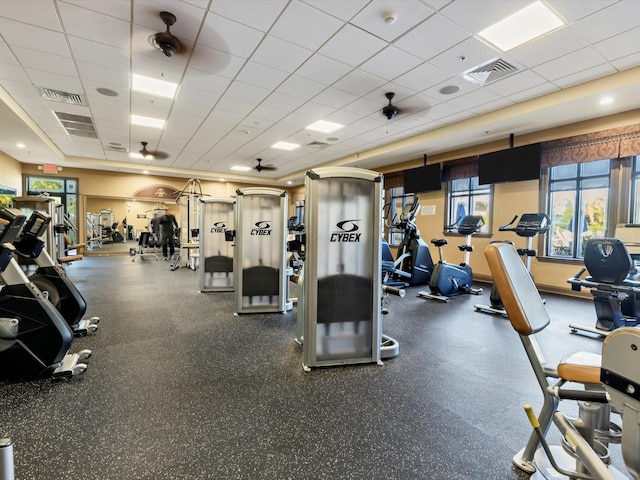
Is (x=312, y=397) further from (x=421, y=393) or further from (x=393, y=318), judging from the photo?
(x=393, y=318)

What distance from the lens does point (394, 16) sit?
10.1 ft

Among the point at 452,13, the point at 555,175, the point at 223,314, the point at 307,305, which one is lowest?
the point at 223,314

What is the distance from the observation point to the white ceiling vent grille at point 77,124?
6219 millimetres

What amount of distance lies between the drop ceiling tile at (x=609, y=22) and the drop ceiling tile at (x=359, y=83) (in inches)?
88.7

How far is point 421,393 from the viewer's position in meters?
2.35

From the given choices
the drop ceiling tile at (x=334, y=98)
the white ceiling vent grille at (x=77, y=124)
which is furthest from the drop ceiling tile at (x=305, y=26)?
the white ceiling vent grille at (x=77, y=124)

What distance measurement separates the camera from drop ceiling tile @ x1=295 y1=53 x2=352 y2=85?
157 inches

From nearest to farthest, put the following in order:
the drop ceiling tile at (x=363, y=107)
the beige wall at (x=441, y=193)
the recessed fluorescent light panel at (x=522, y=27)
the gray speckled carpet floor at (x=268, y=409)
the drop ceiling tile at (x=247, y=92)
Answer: the gray speckled carpet floor at (x=268, y=409), the recessed fluorescent light panel at (x=522, y=27), the drop ceiling tile at (x=247, y=92), the drop ceiling tile at (x=363, y=107), the beige wall at (x=441, y=193)

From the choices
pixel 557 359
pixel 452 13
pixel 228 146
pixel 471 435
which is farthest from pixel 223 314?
pixel 228 146

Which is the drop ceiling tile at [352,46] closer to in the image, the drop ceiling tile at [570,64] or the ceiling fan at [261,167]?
the drop ceiling tile at [570,64]

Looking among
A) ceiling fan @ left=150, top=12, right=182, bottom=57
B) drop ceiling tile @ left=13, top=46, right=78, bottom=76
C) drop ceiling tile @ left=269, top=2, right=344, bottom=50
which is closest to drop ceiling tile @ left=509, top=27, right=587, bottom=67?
drop ceiling tile @ left=269, top=2, right=344, bottom=50

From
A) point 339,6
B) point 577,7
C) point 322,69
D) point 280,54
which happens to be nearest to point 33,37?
point 280,54

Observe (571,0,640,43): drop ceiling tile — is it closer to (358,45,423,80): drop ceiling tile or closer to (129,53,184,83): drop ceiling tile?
(358,45,423,80): drop ceiling tile

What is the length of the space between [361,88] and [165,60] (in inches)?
109
